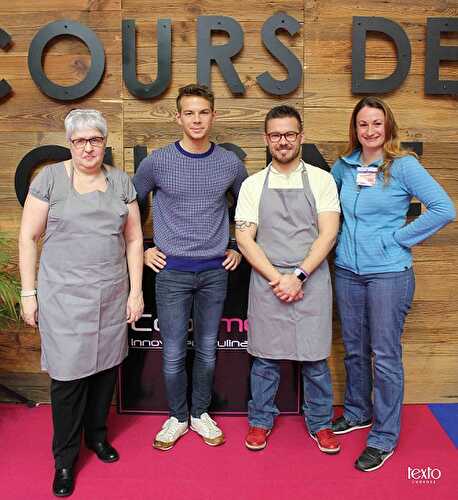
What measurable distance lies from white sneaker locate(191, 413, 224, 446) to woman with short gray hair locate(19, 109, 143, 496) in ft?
2.06

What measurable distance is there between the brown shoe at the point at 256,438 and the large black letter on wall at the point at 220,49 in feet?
5.78

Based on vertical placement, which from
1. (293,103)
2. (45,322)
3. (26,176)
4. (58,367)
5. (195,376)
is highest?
(293,103)

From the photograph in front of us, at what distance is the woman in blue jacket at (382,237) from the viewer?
231 centimetres

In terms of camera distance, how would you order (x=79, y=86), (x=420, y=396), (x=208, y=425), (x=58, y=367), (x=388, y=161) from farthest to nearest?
(x=420, y=396)
(x=79, y=86)
(x=208, y=425)
(x=388, y=161)
(x=58, y=367)

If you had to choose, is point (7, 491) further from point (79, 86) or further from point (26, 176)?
point (79, 86)

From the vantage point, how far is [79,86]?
9.23 ft

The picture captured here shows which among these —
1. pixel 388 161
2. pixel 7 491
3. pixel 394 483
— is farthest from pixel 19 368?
pixel 388 161

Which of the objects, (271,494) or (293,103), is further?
(293,103)

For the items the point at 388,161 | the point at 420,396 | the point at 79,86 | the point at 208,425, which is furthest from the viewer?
the point at 420,396

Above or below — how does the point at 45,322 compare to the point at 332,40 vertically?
below

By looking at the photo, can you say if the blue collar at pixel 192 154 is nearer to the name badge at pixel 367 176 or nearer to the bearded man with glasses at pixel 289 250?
the bearded man with glasses at pixel 289 250

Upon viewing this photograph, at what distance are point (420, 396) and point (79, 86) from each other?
102 inches

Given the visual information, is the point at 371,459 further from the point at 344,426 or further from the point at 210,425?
the point at 210,425

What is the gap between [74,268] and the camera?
7.09ft
